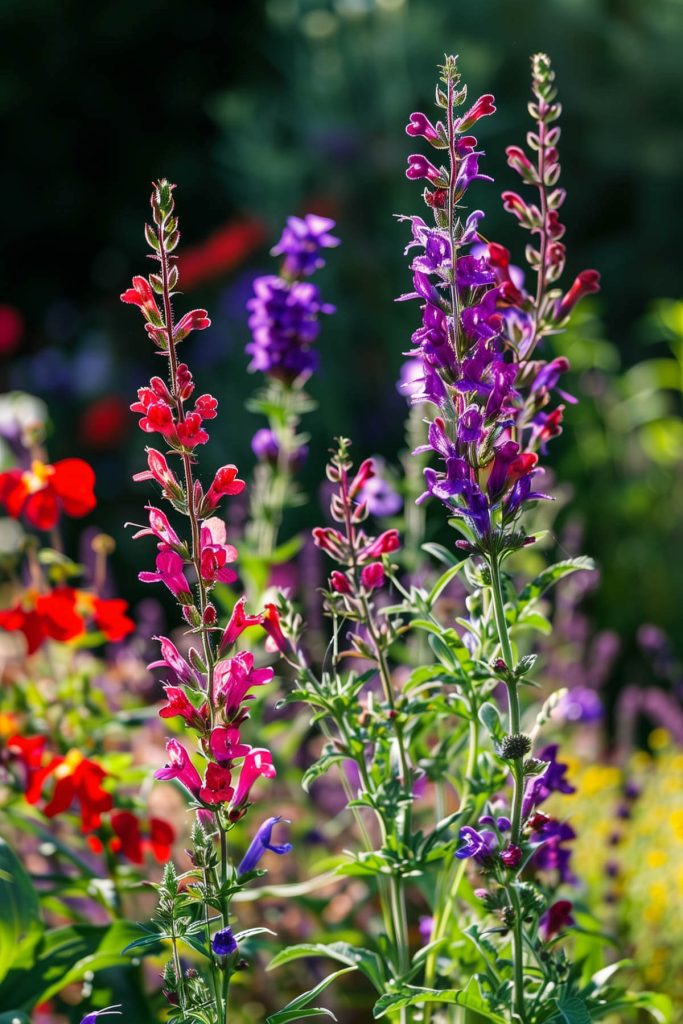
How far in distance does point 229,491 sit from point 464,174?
411 mm

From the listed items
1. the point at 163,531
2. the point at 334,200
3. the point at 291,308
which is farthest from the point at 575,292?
the point at 334,200

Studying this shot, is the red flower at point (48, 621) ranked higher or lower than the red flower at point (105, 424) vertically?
lower

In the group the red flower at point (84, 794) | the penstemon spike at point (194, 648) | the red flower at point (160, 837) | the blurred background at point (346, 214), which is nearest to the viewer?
the penstemon spike at point (194, 648)

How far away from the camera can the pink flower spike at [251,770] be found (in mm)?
1200

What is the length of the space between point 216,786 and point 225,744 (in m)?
0.04

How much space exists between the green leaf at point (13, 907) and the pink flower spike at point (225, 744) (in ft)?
1.90

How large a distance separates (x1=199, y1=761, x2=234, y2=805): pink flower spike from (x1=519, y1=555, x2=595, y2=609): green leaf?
1.46 ft

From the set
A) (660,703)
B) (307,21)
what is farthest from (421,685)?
(307,21)

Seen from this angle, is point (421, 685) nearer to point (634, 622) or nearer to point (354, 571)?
point (354, 571)

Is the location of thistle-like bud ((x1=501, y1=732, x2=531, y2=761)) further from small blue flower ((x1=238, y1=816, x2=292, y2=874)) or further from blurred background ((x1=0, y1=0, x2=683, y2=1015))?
blurred background ((x1=0, y1=0, x2=683, y2=1015))

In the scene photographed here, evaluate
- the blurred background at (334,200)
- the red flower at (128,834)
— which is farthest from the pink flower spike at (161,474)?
the blurred background at (334,200)

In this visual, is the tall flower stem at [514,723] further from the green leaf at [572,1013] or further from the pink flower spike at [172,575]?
the pink flower spike at [172,575]

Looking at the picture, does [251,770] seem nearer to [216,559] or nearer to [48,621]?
[216,559]

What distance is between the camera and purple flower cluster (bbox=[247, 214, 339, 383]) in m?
1.78
